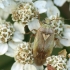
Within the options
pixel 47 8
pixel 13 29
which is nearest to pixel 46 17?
pixel 47 8

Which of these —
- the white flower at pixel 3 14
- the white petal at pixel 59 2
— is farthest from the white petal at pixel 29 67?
the white petal at pixel 59 2

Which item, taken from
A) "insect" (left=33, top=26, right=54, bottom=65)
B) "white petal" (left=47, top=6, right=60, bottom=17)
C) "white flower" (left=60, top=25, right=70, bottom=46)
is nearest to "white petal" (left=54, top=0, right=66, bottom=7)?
"white petal" (left=47, top=6, right=60, bottom=17)

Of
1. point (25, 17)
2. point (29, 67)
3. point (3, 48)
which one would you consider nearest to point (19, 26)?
point (25, 17)

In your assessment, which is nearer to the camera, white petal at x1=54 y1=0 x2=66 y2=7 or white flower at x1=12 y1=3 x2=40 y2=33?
white flower at x1=12 y1=3 x2=40 y2=33

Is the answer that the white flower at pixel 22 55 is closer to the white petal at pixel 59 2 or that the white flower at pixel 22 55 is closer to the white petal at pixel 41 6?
the white petal at pixel 41 6

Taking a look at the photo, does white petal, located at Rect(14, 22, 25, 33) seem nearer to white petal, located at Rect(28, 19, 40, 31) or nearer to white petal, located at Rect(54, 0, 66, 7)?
white petal, located at Rect(28, 19, 40, 31)

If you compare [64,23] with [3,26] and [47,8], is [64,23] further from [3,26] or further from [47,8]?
[3,26]

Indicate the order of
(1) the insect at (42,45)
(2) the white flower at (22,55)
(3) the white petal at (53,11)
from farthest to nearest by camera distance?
(3) the white petal at (53,11), (2) the white flower at (22,55), (1) the insect at (42,45)

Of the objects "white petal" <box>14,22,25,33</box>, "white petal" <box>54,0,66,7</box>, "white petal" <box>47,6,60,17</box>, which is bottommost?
"white petal" <box>14,22,25,33</box>
